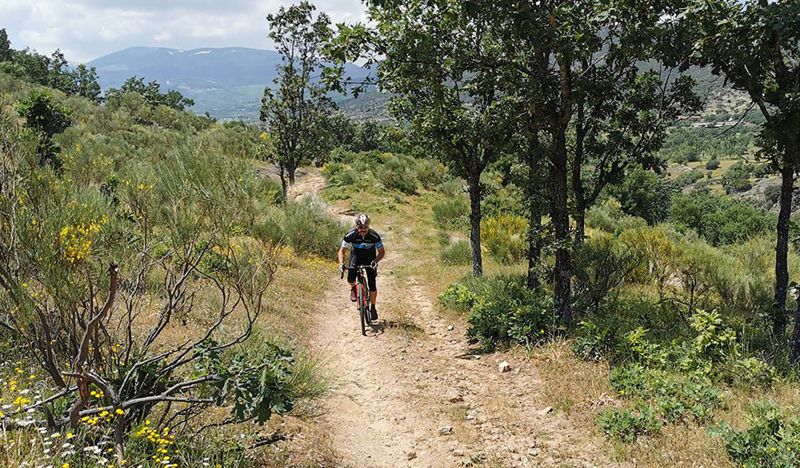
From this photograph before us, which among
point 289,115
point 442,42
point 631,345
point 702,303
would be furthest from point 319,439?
point 289,115

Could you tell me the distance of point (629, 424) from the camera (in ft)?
15.0

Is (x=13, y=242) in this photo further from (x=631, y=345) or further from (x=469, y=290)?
(x=469, y=290)

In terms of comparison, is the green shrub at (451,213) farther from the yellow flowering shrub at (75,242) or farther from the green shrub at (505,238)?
the yellow flowering shrub at (75,242)

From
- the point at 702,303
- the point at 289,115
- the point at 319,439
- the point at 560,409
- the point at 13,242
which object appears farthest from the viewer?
the point at 289,115

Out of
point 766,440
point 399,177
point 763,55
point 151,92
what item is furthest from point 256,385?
point 151,92

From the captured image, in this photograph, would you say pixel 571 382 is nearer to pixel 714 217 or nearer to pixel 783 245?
pixel 783 245

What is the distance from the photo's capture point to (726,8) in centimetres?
538

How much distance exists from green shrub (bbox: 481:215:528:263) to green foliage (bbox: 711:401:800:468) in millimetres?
8742

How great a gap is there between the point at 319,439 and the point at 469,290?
5.32 meters

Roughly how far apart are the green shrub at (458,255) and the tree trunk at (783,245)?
7.32m

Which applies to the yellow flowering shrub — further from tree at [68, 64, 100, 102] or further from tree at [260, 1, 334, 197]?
tree at [68, 64, 100, 102]

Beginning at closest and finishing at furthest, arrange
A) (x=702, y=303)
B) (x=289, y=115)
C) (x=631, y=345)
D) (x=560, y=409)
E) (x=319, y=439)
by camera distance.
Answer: (x=319, y=439) < (x=560, y=409) < (x=631, y=345) < (x=702, y=303) < (x=289, y=115)

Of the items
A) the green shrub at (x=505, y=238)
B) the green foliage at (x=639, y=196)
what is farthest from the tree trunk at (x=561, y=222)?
the green foliage at (x=639, y=196)

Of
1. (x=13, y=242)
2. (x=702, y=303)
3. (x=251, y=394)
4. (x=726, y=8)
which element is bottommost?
(x=702, y=303)
